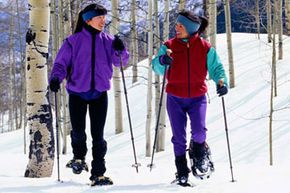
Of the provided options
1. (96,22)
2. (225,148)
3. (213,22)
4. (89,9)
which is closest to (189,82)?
(96,22)

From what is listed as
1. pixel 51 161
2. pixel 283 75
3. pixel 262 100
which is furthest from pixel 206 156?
pixel 283 75

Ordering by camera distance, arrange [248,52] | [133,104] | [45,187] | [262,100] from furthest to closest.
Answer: [248,52] → [133,104] → [262,100] → [45,187]

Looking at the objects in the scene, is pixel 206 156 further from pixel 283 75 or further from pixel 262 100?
pixel 283 75

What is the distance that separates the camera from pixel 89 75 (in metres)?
4.79

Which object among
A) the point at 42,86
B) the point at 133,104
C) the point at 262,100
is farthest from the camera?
the point at 133,104

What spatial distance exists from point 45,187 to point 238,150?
289 inches

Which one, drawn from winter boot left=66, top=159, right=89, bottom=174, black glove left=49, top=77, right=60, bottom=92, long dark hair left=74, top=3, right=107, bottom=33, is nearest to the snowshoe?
winter boot left=66, top=159, right=89, bottom=174

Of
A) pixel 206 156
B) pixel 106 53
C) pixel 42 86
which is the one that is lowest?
pixel 206 156

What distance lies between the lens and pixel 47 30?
6008 millimetres

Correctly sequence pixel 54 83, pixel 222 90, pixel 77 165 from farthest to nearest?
pixel 77 165, pixel 222 90, pixel 54 83

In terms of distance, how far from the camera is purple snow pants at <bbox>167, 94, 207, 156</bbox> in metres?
4.91

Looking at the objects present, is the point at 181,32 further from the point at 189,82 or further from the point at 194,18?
the point at 189,82

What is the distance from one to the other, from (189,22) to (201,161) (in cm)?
145

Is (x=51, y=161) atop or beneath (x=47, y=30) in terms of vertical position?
beneath
